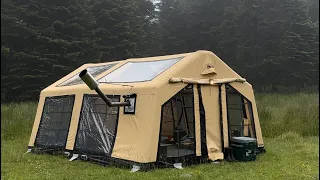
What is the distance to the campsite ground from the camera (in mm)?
5973

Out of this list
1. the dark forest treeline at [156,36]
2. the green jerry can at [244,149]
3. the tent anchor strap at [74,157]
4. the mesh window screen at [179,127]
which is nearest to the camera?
the mesh window screen at [179,127]

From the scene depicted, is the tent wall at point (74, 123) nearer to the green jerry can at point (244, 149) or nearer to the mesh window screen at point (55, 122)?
the mesh window screen at point (55, 122)

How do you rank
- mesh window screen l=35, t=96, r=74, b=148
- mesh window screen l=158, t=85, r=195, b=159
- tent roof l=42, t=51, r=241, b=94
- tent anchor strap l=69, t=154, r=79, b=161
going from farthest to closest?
mesh window screen l=35, t=96, r=74, b=148, tent anchor strap l=69, t=154, r=79, b=161, mesh window screen l=158, t=85, r=195, b=159, tent roof l=42, t=51, r=241, b=94

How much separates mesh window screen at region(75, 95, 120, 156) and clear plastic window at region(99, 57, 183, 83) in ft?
1.83

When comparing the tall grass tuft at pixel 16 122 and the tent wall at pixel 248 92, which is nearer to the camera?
the tent wall at pixel 248 92

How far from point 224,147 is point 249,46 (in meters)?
18.6

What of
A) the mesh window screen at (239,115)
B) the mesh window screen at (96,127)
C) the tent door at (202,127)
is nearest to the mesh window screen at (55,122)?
the mesh window screen at (96,127)

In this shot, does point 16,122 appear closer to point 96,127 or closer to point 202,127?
point 96,127

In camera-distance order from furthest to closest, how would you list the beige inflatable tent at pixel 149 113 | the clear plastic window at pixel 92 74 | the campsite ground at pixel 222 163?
the clear plastic window at pixel 92 74 → the beige inflatable tent at pixel 149 113 → the campsite ground at pixel 222 163

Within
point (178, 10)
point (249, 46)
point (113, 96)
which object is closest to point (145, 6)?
point (178, 10)

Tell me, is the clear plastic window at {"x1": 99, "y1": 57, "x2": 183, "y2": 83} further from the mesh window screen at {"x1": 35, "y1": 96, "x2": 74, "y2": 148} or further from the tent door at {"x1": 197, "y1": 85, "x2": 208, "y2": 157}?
the mesh window screen at {"x1": 35, "y1": 96, "x2": 74, "y2": 148}

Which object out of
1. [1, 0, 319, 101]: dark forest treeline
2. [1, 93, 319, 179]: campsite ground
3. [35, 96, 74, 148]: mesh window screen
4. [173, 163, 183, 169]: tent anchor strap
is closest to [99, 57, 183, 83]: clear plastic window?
[35, 96, 74, 148]: mesh window screen

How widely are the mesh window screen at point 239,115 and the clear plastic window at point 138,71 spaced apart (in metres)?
1.56

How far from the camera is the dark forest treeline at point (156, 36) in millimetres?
16266
